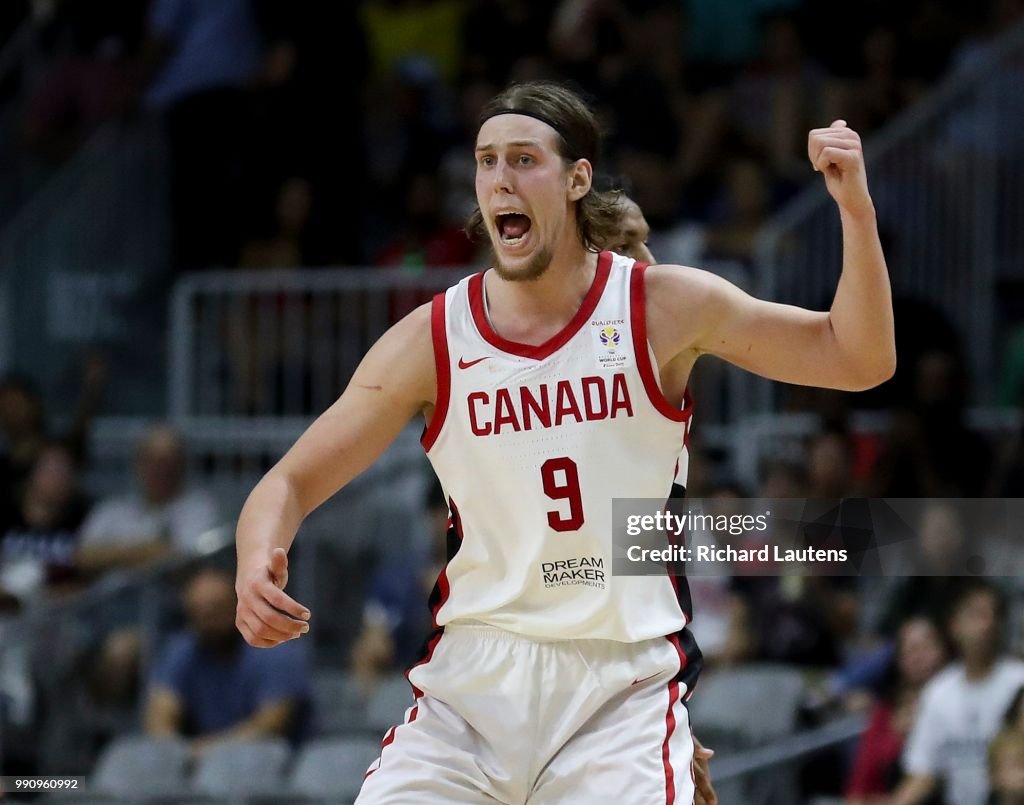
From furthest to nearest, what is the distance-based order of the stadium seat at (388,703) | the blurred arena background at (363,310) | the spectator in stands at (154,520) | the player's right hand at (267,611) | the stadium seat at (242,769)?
the spectator in stands at (154,520) → the stadium seat at (388,703) → the blurred arena background at (363,310) → the stadium seat at (242,769) → the player's right hand at (267,611)

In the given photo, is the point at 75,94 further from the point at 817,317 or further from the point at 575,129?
the point at 817,317

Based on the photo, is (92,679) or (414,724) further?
(92,679)

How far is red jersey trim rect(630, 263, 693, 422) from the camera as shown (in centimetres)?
483

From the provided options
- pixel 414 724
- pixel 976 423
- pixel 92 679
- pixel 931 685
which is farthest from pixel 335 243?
pixel 414 724

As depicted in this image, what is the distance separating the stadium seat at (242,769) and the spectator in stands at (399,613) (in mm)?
733

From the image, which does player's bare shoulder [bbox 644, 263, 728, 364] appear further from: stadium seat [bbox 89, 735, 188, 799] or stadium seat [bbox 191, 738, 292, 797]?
stadium seat [bbox 89, 735, 188, 799]

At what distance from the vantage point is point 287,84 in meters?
12.1

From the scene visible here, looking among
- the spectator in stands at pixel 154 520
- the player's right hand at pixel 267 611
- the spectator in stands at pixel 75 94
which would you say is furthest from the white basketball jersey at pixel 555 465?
the spectator in stands at pixel 75 94

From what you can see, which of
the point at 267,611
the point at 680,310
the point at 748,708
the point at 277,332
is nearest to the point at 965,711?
the point at 748,708

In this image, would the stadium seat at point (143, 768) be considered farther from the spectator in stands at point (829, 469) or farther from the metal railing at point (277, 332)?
the spectator in stands at point (829, 469)

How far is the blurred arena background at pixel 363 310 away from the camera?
8.67m

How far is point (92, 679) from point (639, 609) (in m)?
5.42

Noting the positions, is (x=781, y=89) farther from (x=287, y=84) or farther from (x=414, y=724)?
(x=414, y=724)

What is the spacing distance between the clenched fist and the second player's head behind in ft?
2.58
